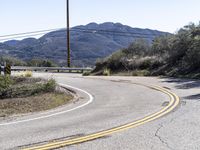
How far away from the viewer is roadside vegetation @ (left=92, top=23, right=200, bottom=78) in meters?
28.8

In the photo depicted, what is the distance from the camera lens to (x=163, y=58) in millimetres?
33906

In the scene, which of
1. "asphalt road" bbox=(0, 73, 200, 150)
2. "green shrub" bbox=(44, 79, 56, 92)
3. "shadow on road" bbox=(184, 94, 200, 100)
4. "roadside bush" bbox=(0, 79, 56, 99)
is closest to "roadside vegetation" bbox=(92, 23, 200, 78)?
"shadow on road" bbox=(184, 94, 200, 100)

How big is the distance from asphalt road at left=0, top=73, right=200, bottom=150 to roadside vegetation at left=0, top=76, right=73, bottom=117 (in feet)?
2.92

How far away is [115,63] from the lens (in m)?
38.2

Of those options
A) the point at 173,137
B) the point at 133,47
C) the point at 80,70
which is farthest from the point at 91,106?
the point at 80,70

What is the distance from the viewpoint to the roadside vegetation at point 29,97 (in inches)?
597

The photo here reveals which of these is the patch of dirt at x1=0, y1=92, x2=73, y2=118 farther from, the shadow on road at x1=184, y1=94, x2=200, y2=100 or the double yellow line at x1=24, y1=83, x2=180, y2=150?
the shadow on road at x1=184, y1=94, x2=200, y2=100

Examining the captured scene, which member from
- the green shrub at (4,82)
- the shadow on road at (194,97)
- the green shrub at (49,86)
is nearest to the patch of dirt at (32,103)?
the green shrub at (49,86)

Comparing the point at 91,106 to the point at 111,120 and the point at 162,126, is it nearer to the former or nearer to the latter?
the point at 111,120

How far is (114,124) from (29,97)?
700 cm

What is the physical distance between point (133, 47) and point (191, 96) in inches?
954

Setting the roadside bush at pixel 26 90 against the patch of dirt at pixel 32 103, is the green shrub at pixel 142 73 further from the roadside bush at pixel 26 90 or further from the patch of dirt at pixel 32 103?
the patch of dirt at pixel 32 103

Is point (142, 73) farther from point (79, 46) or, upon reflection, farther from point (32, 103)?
point (79, 46)

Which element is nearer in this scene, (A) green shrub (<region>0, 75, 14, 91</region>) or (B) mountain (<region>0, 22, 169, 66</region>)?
(A) green shrub (<region>0, 75, 14, 91</region>)
